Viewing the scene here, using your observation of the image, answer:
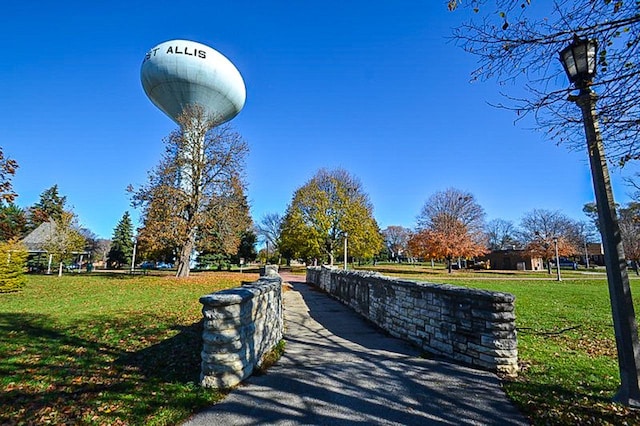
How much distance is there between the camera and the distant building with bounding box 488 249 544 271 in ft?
139

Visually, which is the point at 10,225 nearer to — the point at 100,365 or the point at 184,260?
the point at 184,260

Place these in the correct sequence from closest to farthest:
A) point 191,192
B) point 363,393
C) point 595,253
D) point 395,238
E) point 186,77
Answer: point 363,393, point 191,192, point 186,77, point 595,253, point 395,238

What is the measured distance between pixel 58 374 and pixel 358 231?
27105 millimetres

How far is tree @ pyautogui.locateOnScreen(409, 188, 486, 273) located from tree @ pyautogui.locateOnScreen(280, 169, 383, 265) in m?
4.84

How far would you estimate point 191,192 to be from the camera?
18.9 metres

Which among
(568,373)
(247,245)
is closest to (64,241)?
(247,245)

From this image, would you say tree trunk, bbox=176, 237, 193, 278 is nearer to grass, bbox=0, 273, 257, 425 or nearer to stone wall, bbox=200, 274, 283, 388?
grass, bbox=0, 273, 257, 425

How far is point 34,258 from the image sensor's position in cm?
3062

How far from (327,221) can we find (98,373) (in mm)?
26212

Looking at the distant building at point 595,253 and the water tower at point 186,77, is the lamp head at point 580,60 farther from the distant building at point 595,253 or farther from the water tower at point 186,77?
the distant building at point 595,253

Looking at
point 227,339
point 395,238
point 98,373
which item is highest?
point 395,238

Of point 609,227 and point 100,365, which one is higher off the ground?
point 609,227

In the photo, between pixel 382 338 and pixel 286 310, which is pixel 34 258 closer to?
pixel 286 310

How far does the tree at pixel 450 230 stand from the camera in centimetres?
3059
